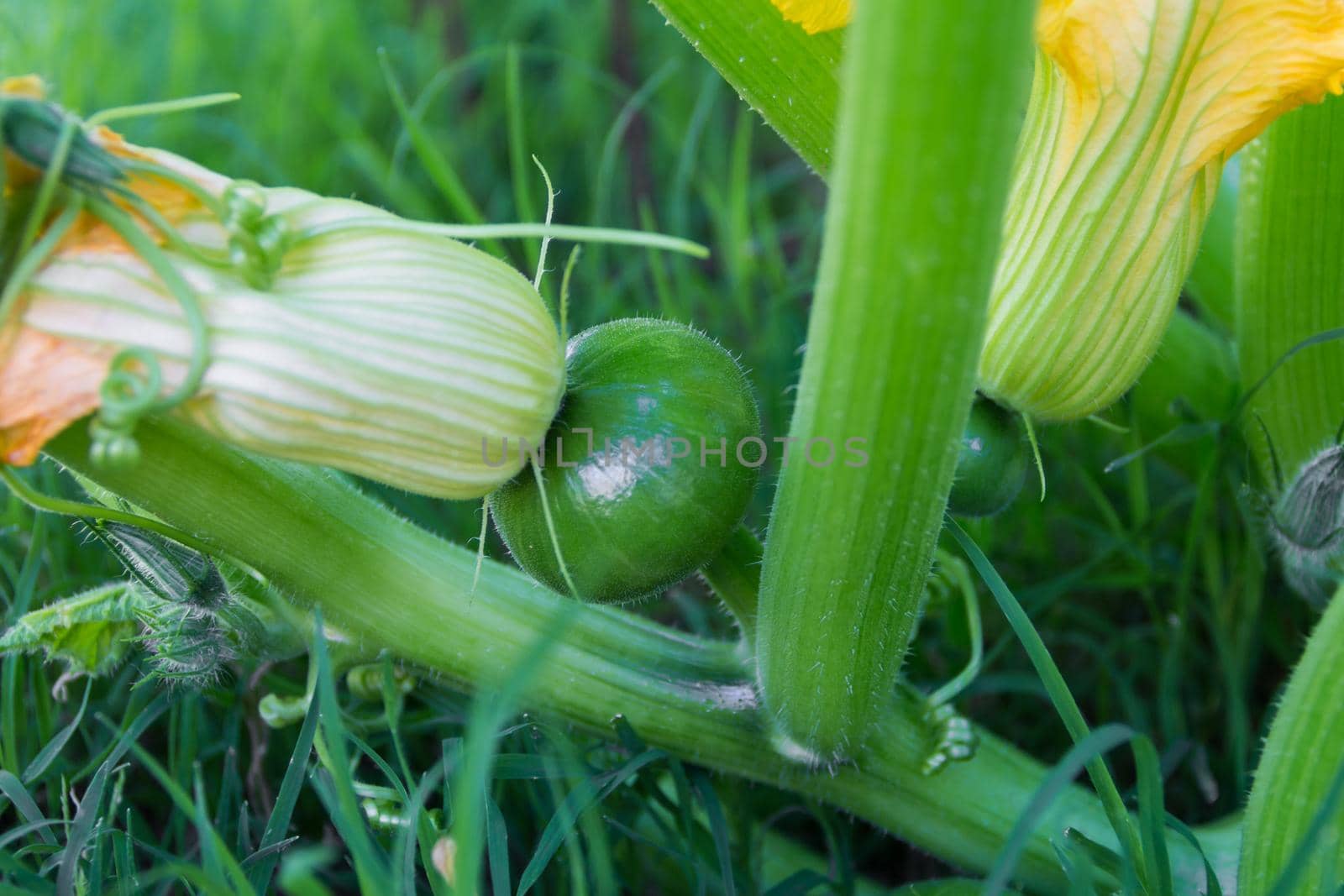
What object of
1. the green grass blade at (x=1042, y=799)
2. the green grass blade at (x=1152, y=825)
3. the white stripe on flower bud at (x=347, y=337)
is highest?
the white stripe on flower bud at (x=347, y=337)

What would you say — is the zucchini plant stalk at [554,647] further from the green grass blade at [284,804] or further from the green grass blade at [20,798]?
the green grass blade at [20,798]

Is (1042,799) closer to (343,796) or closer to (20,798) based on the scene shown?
(343,796)

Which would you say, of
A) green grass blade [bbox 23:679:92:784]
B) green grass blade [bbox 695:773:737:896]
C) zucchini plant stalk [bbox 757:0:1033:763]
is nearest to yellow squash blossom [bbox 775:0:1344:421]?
zucchini plant stalk [bbox 757:0:1033:763]

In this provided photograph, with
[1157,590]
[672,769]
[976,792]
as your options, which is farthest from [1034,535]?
[672,769]

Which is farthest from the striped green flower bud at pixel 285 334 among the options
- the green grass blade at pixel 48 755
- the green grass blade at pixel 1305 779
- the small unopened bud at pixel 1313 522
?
the small unopened bud at pixel 1313 522

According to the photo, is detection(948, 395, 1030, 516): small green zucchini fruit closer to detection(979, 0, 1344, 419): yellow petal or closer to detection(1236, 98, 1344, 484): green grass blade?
detection(979, 0, 1344, 419): yellow petal

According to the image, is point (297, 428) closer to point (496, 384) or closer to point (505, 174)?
point (496, 384)

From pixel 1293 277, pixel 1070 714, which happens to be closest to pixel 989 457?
pixel 1070 714
